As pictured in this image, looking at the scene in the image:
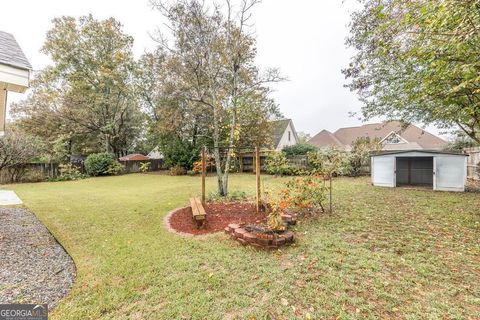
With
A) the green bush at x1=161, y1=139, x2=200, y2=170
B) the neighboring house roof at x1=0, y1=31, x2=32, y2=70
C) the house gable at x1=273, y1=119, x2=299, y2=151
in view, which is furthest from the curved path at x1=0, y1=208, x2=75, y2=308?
the house gable at x1=273, y1=119, x2=299, y2=151

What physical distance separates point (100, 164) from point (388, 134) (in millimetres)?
27372

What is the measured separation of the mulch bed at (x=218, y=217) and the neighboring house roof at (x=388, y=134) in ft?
51.8

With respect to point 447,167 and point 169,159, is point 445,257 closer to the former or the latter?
point 447,167

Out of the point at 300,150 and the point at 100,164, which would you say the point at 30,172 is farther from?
the point at 300,150

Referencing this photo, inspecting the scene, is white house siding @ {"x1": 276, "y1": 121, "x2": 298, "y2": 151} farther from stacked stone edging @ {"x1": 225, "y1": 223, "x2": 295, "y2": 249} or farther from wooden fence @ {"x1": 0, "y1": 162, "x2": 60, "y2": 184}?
wooden fence @ {"x1": 0, "y1": 162, "x2": 60, "y2": 184}

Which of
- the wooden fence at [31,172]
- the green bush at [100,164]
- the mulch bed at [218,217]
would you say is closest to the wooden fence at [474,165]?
the mulch bed at [218,217]

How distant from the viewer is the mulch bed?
4598 millimetres

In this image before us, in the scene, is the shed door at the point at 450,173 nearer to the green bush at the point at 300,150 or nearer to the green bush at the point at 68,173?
the green bush at the point at 300,150

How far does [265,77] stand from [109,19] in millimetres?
17108

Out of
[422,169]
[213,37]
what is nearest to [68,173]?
[213,37]

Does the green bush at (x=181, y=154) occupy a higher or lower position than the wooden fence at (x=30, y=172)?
higher

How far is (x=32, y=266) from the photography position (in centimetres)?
307

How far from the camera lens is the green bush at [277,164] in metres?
13.4

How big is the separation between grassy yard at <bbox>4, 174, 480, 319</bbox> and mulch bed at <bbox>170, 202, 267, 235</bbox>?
15.1 inches
